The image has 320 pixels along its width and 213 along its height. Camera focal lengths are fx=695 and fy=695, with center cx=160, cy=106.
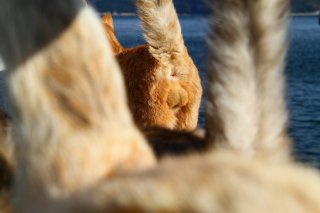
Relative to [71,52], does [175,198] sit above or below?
below

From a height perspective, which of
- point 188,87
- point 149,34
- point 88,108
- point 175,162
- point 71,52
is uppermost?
point 71,52

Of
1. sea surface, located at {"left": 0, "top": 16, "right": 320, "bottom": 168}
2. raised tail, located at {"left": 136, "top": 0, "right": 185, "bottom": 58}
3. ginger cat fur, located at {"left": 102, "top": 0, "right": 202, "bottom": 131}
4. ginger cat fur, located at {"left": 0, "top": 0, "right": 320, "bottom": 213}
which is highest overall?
ginger cat fur, located at {"left": 0, "top": 0, "right": 320, "bottom": 213}

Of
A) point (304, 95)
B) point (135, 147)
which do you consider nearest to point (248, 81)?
point (135, 147)

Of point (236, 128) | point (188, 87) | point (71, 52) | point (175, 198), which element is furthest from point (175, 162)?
point (188, 87)

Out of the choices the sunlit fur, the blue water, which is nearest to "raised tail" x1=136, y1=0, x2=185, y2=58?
the blue water

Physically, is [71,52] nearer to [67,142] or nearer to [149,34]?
[67,142]

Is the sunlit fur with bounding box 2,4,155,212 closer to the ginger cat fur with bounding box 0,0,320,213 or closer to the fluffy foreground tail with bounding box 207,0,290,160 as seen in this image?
the ginger cat fur with bounding box 0,0,320,213

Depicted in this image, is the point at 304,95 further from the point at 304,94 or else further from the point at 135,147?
the point at 135,147
